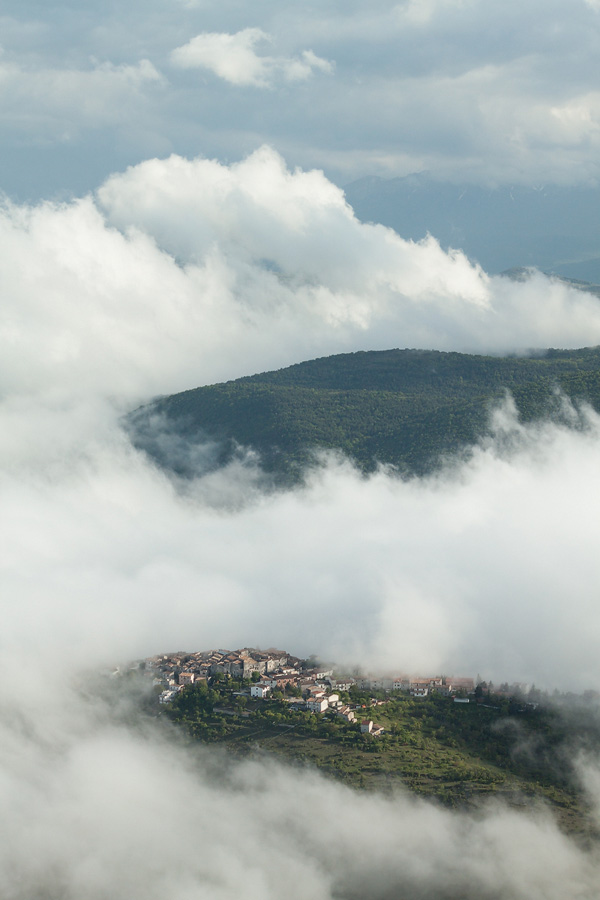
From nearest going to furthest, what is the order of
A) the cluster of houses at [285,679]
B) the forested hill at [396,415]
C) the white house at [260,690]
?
the cluster of houses at [285,679], the white house at [260,690], the forested hill at [396,415]

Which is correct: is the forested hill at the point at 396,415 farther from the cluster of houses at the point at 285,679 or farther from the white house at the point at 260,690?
the white house at the point at 260,690

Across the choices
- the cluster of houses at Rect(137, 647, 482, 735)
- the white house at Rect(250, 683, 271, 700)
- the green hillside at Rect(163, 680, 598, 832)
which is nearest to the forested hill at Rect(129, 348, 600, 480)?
the cluster of houses at Rect(137, 647, 482, 735)

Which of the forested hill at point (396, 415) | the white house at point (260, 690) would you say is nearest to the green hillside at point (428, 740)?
the white house at point (260, 690)

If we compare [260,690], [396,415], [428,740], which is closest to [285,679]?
[260,690]

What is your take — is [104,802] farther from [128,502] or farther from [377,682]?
[128,502]

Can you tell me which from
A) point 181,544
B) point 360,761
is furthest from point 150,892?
point 181,544

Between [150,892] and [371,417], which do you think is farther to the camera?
[371,417]

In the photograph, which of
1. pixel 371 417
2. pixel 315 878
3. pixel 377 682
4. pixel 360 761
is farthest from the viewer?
pixel 371 417

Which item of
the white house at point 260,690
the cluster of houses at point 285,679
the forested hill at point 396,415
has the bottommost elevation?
the white house at point 260,690
